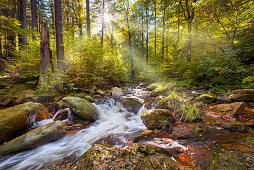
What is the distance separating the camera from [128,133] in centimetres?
372

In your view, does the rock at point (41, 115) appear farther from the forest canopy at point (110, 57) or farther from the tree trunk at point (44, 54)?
the tree trunk at point (44, 54)

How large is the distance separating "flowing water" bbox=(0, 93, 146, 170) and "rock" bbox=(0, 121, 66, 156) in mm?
121

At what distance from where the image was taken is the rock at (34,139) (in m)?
2.60

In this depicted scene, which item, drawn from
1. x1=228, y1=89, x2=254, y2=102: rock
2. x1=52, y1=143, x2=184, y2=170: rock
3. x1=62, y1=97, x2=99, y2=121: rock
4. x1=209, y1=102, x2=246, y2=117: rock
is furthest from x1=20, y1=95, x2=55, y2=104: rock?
x1=228, y1=89, x2=254, y2=102: rock

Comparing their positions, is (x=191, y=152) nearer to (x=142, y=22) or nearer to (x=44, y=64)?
(x=44, y=64)

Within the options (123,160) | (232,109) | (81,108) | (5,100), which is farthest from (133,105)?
(5,100)

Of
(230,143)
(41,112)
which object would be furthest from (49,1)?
(230,143)

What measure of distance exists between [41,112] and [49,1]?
21.1 m

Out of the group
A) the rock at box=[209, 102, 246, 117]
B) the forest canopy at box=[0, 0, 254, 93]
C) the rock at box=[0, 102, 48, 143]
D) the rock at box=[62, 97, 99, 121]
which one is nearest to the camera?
the rock at box=[0, 102, 48, 143]

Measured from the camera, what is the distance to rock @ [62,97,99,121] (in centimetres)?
426

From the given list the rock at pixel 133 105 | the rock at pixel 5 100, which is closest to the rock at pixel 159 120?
the rock at pixel 133 105

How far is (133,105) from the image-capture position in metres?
5.78

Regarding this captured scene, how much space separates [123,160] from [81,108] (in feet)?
10.9

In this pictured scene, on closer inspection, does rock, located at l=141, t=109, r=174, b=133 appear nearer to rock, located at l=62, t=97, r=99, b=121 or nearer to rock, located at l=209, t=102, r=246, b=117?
rock, located at l=209, t=102, r=246, b=117
